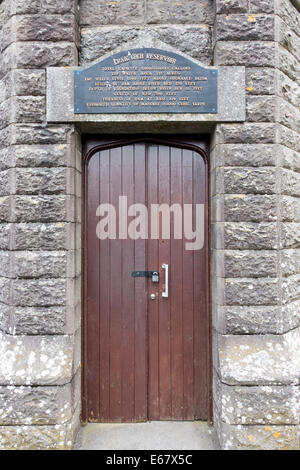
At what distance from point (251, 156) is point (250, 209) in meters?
0.50

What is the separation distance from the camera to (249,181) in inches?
113

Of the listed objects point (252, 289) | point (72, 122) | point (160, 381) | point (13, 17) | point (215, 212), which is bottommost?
point (160, 381)

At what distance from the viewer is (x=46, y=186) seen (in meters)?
2.86

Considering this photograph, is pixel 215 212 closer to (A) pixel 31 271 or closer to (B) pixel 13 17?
(A) pixel 31 271

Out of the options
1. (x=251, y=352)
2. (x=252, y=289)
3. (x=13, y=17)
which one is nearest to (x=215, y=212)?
(x=252, y=289)

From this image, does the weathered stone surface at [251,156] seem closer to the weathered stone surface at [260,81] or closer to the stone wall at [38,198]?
the weathered stone surface at [260,81]

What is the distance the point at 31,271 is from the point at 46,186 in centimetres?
80

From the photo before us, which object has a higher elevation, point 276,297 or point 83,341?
point 276,297

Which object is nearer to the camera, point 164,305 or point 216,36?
point 216,36

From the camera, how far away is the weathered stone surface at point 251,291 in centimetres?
283

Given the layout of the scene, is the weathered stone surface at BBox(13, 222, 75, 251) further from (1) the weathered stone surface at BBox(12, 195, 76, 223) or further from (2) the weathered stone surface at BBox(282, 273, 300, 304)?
(2) the weathered stone surface at BBox(282, 273, 300, 304)

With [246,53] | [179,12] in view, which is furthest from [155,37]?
[246,53]

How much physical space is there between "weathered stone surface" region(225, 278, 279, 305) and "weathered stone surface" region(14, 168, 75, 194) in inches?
71.3

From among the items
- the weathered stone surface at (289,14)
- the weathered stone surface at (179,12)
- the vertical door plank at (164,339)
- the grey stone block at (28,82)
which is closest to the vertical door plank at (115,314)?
the vertical door plank at (164,339)
